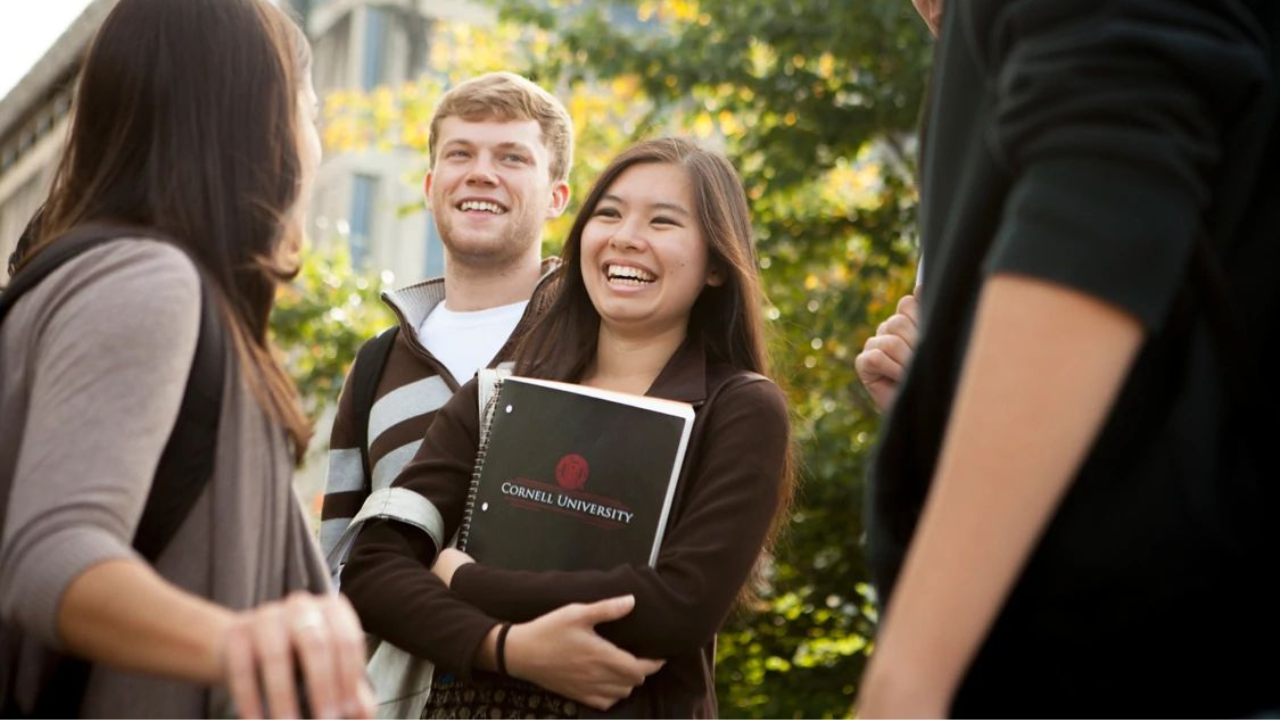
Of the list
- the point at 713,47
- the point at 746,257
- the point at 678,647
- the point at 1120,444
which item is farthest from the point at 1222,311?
the point at 713,47

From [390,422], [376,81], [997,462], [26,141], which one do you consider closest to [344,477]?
[390,422]

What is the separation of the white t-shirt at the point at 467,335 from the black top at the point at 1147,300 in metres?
2.74

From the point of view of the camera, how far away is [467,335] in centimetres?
415

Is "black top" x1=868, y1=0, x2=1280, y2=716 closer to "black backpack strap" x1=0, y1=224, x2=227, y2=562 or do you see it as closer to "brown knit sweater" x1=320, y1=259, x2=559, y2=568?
"black backpack strap" x1=0, y1=224, x2=227, y2=562

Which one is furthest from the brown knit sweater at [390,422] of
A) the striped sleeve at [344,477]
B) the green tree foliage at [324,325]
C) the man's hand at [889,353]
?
the green tree foliage at [324,325]

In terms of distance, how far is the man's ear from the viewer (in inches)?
187

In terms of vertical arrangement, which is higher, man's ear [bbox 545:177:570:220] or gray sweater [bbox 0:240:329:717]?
gray sweater [bbox 0:240:329:717]

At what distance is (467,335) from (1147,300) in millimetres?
3049

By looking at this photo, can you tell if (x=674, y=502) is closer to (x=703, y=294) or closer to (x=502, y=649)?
(x=502, y=649)

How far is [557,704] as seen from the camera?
2.82 meters

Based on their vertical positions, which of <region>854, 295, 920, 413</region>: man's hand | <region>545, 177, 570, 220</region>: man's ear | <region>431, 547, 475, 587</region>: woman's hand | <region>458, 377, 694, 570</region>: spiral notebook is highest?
<region>854, 295, 920, 413</region>: man's hand

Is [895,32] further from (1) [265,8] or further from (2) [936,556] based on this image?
(2) [936,556]

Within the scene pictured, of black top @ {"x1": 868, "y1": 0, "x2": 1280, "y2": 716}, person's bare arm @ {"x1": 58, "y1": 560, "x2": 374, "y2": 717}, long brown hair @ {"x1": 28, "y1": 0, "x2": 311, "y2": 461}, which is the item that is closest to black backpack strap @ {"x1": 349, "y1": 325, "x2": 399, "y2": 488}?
long brown hair @ {"x1": 28, "y1": 0, "x2": 311, "y2": 461}

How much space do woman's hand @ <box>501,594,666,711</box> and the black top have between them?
140 centimetres
